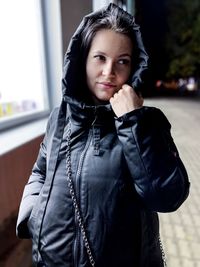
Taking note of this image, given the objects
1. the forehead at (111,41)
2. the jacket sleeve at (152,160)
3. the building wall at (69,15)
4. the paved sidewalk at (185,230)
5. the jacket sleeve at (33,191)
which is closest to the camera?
the jacket sleeve at (152,160)

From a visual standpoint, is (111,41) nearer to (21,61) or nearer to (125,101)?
(125,101)

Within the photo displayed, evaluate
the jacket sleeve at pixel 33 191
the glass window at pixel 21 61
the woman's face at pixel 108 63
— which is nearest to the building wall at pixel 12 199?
Answer: the glass window at pixel 21 61

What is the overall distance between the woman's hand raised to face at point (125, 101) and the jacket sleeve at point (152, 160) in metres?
0.02

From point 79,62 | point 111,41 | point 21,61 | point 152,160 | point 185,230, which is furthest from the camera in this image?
point 21,61

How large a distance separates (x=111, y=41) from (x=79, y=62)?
161 mm

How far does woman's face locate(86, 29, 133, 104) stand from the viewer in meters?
0.89

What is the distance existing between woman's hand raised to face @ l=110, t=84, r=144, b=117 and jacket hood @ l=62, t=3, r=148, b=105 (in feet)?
0.21

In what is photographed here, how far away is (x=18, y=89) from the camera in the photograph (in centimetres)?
274

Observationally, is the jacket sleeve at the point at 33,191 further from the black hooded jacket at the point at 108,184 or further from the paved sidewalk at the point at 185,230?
the paved sidewalk at the point at 185,230

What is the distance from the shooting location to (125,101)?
0.83m

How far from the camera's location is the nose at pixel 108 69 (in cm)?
90

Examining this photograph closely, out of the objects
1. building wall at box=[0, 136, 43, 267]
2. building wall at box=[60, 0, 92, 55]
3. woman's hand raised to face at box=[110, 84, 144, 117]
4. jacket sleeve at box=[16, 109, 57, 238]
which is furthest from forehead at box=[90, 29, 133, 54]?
building wall at box=[60, 0, 92, 55]

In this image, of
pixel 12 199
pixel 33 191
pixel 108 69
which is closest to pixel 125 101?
pixel 108 69

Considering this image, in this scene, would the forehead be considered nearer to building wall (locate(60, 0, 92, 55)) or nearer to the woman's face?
the woman's face
